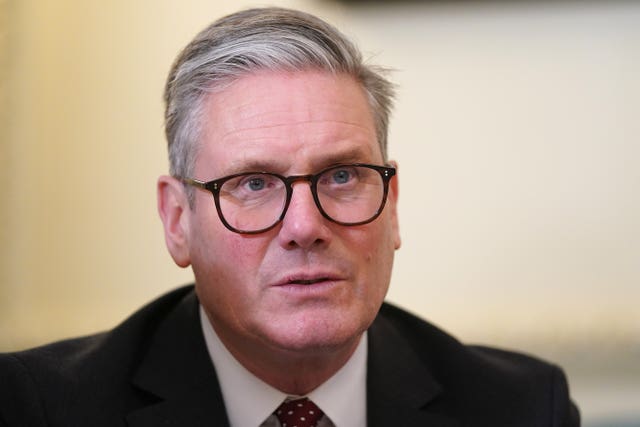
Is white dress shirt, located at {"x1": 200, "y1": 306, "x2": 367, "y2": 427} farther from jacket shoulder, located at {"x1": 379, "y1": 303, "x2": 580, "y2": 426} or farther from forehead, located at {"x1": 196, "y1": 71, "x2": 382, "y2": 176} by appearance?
forehead, located at {"x1": 196, "y1": 71, "x2": 382, "y2": 176}

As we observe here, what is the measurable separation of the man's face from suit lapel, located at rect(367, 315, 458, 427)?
0.27 meters

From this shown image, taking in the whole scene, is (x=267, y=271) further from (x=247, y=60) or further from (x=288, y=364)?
(x=247, y=60)

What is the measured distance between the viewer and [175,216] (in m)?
1.77

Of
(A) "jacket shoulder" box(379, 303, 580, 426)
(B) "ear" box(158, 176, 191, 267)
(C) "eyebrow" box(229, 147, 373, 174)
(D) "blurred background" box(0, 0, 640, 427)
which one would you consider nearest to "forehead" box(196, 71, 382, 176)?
(C) "eyebrow" box(229, 147, 373, 174)

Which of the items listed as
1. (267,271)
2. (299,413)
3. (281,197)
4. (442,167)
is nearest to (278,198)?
(281,197)

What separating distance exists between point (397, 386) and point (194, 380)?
17.1 inches

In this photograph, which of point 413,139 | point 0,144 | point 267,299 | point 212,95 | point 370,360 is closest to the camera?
point 267,299

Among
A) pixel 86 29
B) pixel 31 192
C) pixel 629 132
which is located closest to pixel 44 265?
pixel 31 192

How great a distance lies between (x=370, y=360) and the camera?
1.88m

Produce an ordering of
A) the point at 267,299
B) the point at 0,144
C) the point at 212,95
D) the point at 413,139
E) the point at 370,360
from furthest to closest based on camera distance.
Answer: the point at 413,139 < the point at 0,144 < the point at 370,360 < the point at 212,95 < the point at 267,299

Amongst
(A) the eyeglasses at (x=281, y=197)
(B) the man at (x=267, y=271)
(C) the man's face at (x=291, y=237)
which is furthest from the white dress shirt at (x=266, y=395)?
(A) the eyeglasses at (x=281, y=197)

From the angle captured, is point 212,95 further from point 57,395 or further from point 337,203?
point 57,395

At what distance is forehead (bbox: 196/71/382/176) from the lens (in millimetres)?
1569

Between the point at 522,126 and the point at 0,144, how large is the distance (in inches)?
60.1
